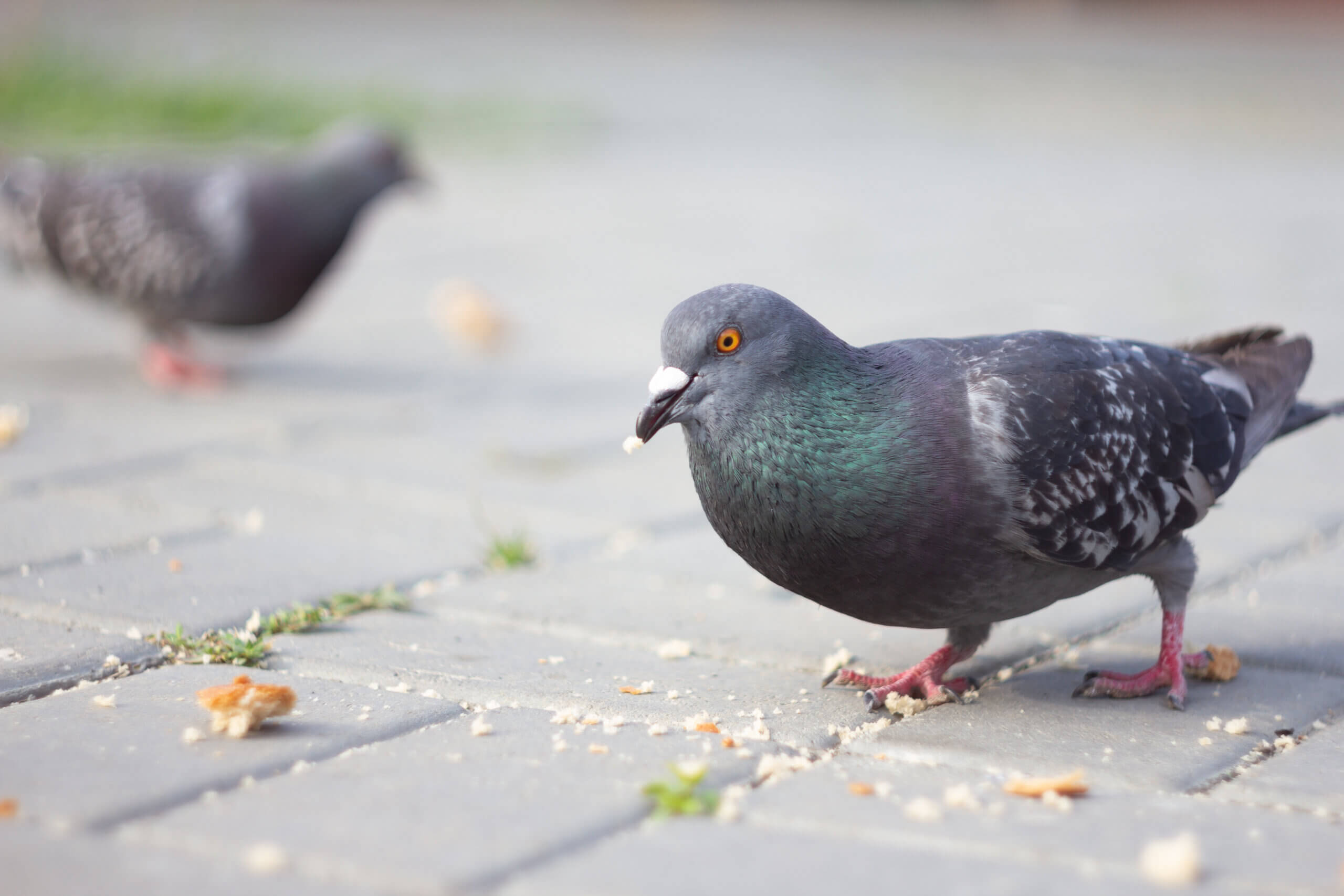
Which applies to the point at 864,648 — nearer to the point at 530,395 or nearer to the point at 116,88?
the point at 530,395

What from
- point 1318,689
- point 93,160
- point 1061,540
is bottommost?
point 1318,689

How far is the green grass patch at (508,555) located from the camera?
12.3ft

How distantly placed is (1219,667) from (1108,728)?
1.33ft

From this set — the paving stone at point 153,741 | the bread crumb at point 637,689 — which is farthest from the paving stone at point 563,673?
the paving stone at point 153,741

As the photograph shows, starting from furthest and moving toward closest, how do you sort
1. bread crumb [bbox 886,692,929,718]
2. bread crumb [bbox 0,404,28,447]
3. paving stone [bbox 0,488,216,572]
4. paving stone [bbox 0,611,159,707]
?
1. bread crumb [bbox 0,404,28,447]
2. paving stone [bbox 0,488,216,572]
3. bread crumb [bbox 886,692,929,718]
4. paving stone [bbox 0,611,159,707]

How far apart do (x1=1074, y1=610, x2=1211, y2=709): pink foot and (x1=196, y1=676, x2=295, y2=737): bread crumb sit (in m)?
1.50

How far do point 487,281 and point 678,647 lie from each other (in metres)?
5.18

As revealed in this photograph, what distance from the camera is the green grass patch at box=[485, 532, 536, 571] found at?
374 centimetres

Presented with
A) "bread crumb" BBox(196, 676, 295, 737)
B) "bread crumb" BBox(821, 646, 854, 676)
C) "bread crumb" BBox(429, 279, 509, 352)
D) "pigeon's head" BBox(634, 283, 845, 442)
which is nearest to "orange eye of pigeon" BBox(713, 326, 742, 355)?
"pigeon's head" BBox(634, 283, 845, 442)

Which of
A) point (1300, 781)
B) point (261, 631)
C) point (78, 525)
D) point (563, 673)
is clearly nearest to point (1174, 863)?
point (1300, 781)

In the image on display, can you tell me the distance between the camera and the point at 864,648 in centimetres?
331

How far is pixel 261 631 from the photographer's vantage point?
3.13 meters

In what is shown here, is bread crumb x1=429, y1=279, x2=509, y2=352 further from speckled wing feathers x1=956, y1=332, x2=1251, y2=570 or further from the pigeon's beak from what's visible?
the pigeon's beak

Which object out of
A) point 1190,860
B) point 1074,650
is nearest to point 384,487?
point 1074,650
